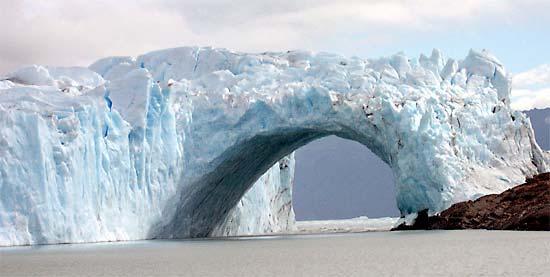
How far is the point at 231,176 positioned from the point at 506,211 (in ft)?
33.2

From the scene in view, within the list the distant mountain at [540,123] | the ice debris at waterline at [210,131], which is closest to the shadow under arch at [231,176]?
the ice debris at waterline at [210,131]

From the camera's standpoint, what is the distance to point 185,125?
29.6m

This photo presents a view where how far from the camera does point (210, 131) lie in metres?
29.6

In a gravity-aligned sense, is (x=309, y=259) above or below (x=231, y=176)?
below

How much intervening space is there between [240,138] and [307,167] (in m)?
99.7

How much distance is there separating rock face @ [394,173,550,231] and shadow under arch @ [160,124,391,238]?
14.6 ft

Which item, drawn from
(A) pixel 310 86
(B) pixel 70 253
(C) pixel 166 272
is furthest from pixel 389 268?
(A) pixel 310 86

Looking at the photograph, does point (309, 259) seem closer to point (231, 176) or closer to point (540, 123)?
point (231, 176)

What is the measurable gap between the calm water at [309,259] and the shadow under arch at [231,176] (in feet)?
23.8

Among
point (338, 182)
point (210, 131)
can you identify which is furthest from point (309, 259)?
point (338, 182)

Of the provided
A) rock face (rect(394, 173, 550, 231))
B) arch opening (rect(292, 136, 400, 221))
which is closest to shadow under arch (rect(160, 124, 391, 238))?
rock face (rect(394, 173, 550, 231))

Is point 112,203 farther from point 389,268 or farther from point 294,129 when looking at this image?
point 389,268

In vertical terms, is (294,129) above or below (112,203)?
above

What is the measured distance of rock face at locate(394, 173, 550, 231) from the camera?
25638 mm
